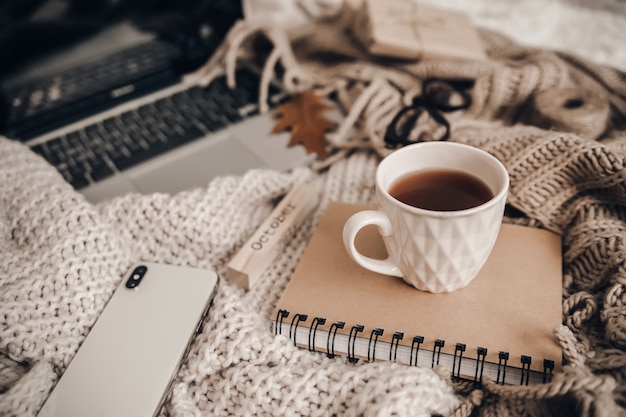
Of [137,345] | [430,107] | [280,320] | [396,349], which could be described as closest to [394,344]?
[396,349]

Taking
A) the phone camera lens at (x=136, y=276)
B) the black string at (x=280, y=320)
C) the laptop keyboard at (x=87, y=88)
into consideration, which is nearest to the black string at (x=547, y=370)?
the black string at (x=280, y=320)

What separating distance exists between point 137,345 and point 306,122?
42 centimetres

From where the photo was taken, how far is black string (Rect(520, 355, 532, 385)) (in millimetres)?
407

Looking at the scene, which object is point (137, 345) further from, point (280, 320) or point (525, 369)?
point (525, 369)

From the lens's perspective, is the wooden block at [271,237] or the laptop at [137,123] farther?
the laptop at [137,123]

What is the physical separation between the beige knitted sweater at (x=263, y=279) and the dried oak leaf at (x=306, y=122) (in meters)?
0.07

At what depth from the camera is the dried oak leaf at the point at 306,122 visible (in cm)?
72

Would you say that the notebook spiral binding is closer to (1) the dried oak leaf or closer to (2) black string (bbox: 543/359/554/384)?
(2) black string (bbox: 543/359/554/384)

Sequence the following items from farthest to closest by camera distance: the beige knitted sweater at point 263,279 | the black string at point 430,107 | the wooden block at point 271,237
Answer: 1. the black string at point 430,107
2. the wooden block at point 271,237
3. the beige knitted sweater at point 263,279

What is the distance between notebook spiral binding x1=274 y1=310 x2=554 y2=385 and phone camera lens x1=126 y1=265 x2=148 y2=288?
150 millimetres

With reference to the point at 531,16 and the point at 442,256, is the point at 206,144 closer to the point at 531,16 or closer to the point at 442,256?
the point at 442,256

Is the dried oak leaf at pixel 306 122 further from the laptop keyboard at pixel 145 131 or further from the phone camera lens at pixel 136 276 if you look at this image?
the phone camera lens at pixel 136 276

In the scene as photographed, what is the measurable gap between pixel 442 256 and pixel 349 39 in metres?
0.55

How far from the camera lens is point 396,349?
44 centimetres
